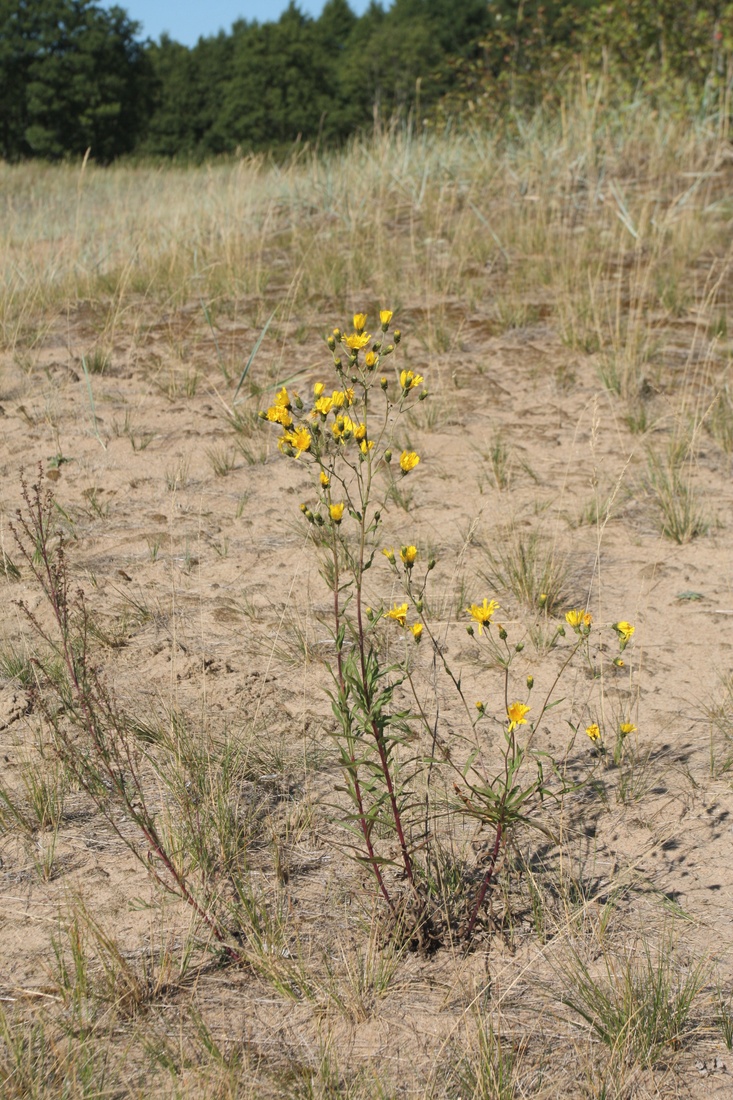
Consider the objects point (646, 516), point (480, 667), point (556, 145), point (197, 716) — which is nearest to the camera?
point (197, 716)

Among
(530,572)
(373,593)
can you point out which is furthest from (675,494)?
(373,593)

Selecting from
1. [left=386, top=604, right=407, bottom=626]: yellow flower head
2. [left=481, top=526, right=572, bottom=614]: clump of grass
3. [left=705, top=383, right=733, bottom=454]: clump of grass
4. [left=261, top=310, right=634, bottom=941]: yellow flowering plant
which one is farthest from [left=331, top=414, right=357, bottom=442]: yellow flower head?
[left=705, top=383, right=733, bottom=454]: clump of grass

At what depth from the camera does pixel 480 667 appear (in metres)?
2.87

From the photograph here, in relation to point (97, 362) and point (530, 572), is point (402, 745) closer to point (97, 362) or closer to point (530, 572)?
point (530, 572)

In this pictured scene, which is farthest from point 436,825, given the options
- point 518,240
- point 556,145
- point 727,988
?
point 556,145

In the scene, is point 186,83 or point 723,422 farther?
point 186,83

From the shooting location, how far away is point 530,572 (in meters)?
3.20

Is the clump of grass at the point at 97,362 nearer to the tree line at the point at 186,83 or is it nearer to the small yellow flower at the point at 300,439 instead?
the small yellow flower at the point at 300,439

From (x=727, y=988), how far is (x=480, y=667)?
3.93 ft

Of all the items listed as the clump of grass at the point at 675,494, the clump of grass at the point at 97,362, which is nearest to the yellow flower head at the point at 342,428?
the clump of grass at the point at 675,494

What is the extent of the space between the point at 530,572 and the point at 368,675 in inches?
52.8

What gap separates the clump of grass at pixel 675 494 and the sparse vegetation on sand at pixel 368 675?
0.07 ft

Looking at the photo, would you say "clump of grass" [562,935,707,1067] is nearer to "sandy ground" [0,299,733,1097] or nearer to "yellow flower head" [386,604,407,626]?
"sandy ground" [0,299,733,1097]

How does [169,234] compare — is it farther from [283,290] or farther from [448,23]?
[448,23]
